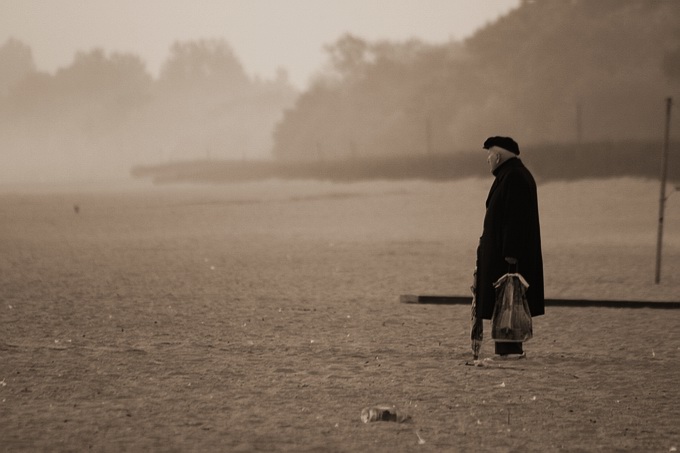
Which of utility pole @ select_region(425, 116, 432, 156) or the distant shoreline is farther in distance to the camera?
utility pole @ select_region(425, 116, 432, 156)

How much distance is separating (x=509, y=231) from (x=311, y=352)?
7.03 ft

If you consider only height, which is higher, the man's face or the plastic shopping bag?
the man's face

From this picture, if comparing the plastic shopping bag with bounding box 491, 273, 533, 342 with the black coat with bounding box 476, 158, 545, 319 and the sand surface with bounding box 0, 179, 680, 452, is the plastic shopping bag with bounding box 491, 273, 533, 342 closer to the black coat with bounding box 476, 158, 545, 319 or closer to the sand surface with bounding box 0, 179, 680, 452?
the black coat with bounding box 476, 158, 545, 319

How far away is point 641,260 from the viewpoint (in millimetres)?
14805

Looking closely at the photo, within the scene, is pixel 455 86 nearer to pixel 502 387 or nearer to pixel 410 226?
pixel 410 226

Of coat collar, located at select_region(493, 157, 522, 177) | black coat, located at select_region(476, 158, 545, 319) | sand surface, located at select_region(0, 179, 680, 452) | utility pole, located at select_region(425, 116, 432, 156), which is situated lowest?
sand surface, located at select_region(0, 179, 680, 452)

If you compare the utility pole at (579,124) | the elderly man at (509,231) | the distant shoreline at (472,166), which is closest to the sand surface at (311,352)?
the elderly man at (509,231)

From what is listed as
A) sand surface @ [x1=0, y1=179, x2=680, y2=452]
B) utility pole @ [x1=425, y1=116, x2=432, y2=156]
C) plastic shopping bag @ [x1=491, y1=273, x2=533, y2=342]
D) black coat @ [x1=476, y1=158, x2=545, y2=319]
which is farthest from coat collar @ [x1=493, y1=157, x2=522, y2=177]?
utility pole @ [x1=425, y1=116, x2=432, y2=156]

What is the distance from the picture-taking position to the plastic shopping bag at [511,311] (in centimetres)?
677

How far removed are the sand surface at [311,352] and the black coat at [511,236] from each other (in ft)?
2.15

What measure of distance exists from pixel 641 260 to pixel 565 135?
18.1 metres

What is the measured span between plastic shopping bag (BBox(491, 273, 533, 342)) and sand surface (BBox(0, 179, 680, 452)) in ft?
0.96

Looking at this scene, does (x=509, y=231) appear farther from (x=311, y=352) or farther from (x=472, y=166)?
(x=472, y=166)

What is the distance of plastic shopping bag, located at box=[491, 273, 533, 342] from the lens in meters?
6.77
